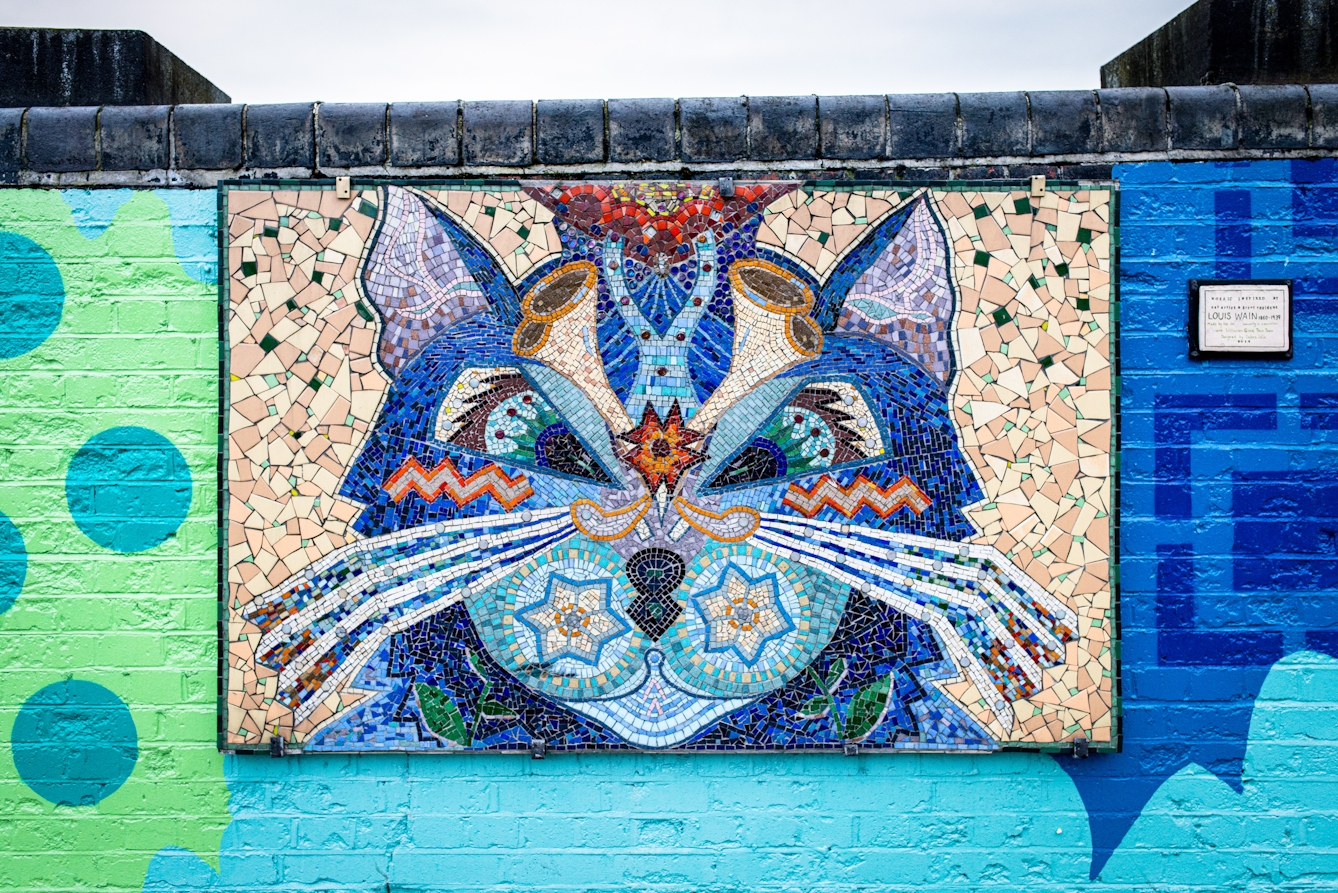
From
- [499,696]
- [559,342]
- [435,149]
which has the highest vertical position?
[435,149]

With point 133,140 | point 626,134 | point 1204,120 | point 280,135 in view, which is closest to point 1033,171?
point 1204,120

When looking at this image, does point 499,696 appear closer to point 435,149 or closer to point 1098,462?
point 435,149

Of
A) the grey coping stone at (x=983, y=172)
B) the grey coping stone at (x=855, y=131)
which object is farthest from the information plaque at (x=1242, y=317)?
the grey coping stone at (x=855, y=131)

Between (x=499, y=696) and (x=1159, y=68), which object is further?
(x=1159, y=68)

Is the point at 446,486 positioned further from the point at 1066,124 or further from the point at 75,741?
the point at 1066,124

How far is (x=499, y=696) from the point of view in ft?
9.76

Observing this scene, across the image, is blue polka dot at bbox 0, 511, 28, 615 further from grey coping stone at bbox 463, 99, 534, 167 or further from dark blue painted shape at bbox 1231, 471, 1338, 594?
dark blue painted shape at bbox 1231, 471, 1338, 594

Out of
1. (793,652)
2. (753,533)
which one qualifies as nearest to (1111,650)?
(793,652)

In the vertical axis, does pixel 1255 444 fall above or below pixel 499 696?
above

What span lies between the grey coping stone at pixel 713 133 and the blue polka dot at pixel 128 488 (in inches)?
76.0

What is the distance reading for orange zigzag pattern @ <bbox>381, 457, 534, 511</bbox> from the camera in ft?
9.79

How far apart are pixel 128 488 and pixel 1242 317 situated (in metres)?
3.59

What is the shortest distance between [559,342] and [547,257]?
0.89 feet

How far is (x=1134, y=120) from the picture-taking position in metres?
3.00
